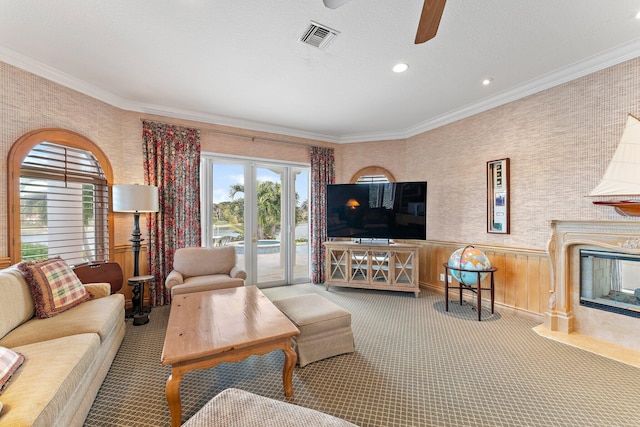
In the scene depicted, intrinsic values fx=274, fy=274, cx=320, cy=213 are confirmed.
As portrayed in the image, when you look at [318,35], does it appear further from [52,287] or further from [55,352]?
[52,287]

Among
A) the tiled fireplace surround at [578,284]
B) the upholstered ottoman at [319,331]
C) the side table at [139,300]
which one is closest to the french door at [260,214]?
the side table at [139,300]

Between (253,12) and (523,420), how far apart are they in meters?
3.43

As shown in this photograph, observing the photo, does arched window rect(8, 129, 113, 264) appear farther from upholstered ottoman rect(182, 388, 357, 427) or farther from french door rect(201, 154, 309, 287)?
upholstered ottoman rect(182, 388, 357, 427)

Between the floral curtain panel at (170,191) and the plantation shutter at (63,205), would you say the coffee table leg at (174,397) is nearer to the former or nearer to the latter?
the plantation shutter at (63,205)

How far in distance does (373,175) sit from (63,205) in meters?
4.56

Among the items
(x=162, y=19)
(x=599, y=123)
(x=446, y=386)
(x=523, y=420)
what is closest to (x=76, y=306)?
(x=162, y=19)

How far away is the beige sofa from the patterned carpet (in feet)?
0.88

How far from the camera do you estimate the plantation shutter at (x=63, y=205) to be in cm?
278

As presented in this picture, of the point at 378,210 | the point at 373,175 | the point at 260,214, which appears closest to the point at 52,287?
the point at 260,214

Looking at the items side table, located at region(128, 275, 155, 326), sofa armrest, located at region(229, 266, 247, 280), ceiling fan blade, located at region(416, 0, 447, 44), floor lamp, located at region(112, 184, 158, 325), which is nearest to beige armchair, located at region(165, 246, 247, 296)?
sofa armrest, located at region(229, 266, 247, 280)

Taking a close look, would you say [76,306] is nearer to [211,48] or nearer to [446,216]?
[211,48]

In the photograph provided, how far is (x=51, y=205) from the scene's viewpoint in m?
2.94

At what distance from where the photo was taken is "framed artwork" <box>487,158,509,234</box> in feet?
11.8

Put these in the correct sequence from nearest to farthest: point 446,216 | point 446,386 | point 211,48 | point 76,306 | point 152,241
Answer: point 446,386, point 76,306, point 211,48, point 152,241, point 446,216
